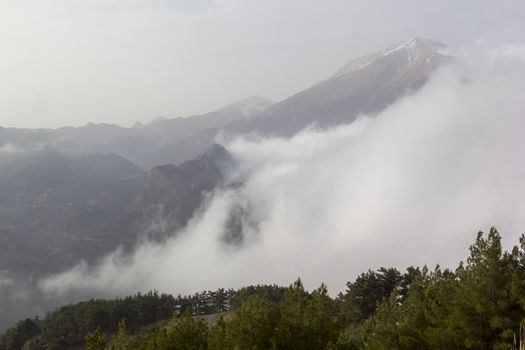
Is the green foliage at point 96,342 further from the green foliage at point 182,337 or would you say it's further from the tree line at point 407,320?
the green foliage at point 182,337

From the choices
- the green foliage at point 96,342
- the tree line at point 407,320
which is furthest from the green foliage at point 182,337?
the green foliage at point 96,342

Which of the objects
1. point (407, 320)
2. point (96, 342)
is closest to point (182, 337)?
point (96, 342)

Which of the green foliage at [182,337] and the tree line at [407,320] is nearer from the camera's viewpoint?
the tree line at [407,320]

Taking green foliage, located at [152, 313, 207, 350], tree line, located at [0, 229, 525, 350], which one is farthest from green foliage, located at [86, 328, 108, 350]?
green foliage, located at [152, 313, 207, 350]

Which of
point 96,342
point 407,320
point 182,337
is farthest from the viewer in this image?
point 407,320

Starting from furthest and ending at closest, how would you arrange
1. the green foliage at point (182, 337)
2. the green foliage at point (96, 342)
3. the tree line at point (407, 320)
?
the green foliage at point (182, 337), the tree line at point (407, 320), the green foliage at point (96, 342)

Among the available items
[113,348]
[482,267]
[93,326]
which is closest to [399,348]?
[482,267]

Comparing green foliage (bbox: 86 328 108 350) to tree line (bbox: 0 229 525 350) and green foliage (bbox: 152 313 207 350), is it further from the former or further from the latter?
green foliage (bbox: 152 313 207 350)

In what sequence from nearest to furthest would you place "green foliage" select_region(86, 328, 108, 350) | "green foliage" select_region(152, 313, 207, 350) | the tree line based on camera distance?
1. "green foliage" select_region(86, 328, 108, 350)
2. the tree line
3. "green foliage" select_region(152, 313, 207, 350)

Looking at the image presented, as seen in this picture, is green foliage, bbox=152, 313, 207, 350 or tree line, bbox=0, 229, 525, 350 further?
green foliage, bbox=152, 313, 207, 350

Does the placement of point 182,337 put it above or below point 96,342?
below

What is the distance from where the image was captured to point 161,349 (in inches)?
1448

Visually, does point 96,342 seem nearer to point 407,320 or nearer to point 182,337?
point 182,337

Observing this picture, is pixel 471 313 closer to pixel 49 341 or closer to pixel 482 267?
pixel 482 267
